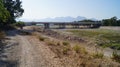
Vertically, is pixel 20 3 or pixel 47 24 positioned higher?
pixel 20 3

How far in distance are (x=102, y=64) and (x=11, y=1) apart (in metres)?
83.6

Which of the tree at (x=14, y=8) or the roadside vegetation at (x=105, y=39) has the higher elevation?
the tree at (x=14, y=8)

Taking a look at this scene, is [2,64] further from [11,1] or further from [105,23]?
[105,23]

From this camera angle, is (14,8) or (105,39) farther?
(14,8)

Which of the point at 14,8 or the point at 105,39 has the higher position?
the point at 14,8

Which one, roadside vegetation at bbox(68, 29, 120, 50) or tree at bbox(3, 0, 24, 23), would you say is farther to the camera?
tree at bbox(3, 0, 24, 23)

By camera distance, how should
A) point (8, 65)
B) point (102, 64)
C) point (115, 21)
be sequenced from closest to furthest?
point (8, 65) < point (102, 64) < point (115, 21)

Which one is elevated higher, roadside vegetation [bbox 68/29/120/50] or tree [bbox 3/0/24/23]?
tree [bbox 3/0/24/23]

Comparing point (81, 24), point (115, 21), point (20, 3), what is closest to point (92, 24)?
point (81, 24)

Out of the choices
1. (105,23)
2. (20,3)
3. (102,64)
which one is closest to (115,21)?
(105,23)

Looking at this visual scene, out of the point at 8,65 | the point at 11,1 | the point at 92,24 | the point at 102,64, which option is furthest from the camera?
the point at 92,24

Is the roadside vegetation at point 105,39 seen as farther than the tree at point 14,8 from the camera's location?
No

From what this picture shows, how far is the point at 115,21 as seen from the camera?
172500mm

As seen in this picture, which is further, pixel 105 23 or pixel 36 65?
pixel 105 23
